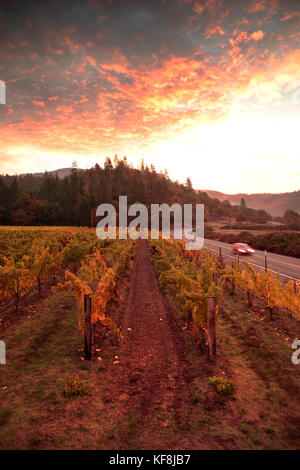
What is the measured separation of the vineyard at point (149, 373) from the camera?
16.1 ft

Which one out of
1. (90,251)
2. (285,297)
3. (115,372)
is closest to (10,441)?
(115,372)

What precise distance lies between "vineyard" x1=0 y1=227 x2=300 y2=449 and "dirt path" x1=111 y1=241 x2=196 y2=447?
0.12 ft

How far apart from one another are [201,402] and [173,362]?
1.87m

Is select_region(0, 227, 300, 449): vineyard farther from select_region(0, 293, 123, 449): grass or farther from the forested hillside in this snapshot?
the forested hillside

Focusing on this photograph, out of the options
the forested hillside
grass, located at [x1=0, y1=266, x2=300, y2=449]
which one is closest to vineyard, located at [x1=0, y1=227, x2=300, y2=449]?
grass, located at [x1=0, y1=266, x2=300, y2=449]

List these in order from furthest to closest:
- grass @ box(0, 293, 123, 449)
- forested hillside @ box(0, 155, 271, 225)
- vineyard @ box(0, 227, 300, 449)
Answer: forested hillside @ box(0, 155, 271, 225)
vineyard @ box(0, 227, 300, 449)
grass @ box(0, 293, 123, 449)

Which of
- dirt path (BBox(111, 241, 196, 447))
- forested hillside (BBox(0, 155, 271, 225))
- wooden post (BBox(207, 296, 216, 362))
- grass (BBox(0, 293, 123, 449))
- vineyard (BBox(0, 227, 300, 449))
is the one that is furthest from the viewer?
forested hillside (BBox(0, 155, 271, 225))

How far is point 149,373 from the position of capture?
23.4ft

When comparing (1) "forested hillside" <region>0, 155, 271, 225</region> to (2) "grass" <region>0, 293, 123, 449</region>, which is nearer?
(2) "grass" <region>0, 293, 123, 449</region>

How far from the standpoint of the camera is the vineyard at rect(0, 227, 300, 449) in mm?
4922

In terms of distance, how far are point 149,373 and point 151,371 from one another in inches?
4.6

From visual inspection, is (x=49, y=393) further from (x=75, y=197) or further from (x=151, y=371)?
(x=75, y=197)

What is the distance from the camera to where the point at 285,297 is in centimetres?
940

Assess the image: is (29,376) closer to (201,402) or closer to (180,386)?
(180,386)
